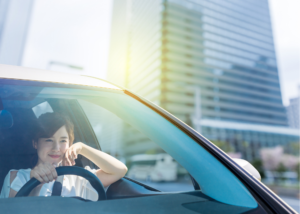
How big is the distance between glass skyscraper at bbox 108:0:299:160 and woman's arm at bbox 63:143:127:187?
54251mm

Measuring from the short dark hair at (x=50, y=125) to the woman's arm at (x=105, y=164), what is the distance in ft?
0.25

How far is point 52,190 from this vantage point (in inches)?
27.0

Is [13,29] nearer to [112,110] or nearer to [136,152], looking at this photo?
[112,110]

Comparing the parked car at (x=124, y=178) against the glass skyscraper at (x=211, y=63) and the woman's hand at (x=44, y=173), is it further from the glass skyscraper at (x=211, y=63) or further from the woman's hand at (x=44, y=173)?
the glass skyscraper at (x=211, y=63)

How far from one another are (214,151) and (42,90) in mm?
645

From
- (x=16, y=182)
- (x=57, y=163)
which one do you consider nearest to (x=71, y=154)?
(x=57, y=163)

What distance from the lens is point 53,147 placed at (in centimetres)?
74

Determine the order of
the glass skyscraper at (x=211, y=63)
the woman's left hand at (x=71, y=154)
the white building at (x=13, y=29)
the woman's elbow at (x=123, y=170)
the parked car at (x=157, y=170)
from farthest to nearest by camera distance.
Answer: the glass skyscraper at (x=211, y=63) → the parked car at (x=157, y=170) → the white building at (x=13, y=29) → the woman's elbow at (x=123, y=170) → the woman's left hand at (x=71, y=154)

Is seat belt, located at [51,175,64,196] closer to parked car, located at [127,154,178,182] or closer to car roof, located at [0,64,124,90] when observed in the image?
car roof, located at [0,64,124,90]

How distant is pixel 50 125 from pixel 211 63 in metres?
73.0

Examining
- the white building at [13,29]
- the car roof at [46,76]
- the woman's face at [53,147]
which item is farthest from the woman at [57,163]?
the white building at [13,29]

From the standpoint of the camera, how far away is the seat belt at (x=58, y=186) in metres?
0.68

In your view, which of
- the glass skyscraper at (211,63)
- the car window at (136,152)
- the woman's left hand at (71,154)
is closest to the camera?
the woman's left hand at (71,154)

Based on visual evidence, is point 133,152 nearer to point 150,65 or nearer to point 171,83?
point 171,83
